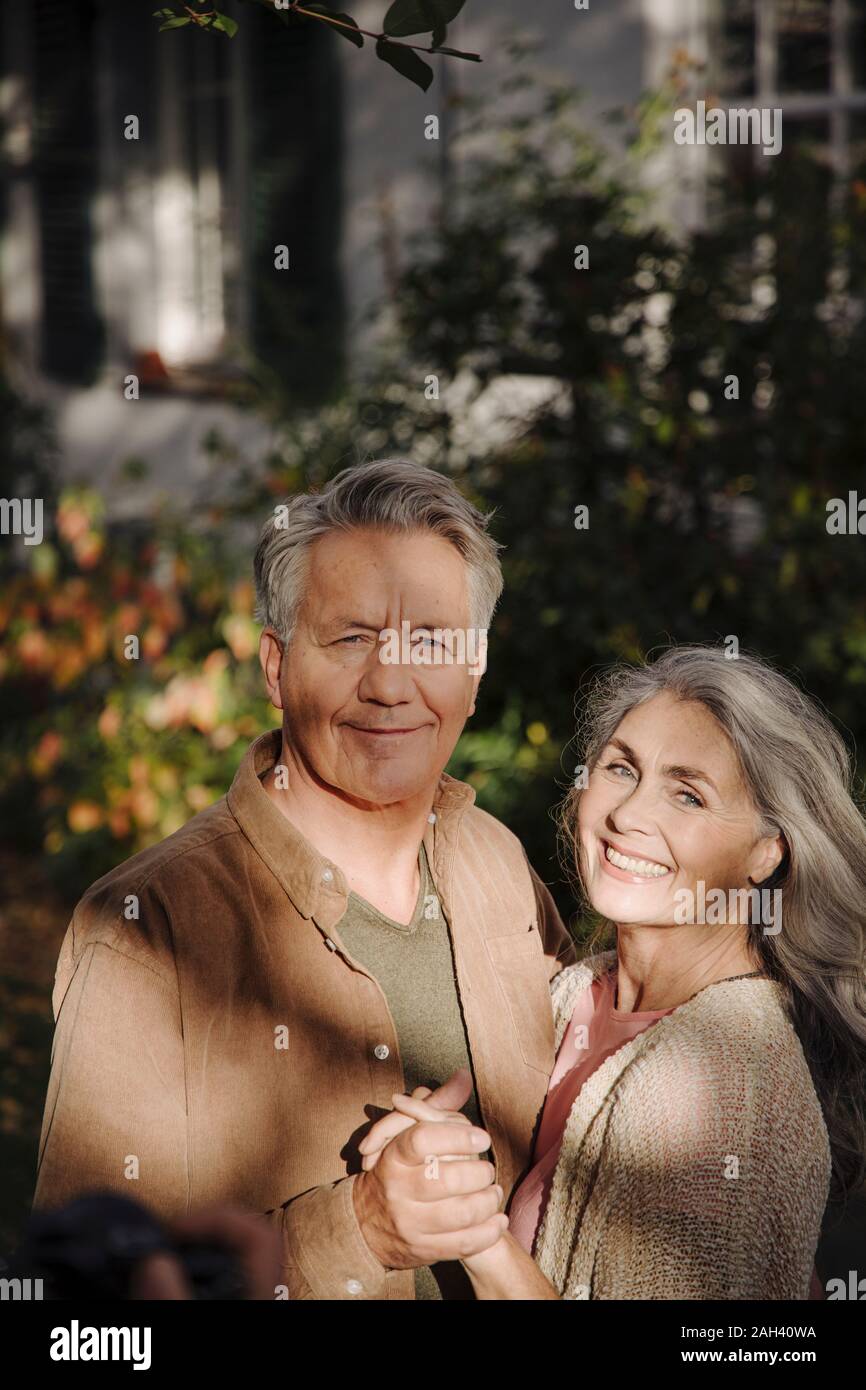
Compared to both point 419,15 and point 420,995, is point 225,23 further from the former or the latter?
point 420,995

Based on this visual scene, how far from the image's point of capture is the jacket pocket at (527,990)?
2.15 m

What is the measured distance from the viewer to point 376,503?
1.94 metres

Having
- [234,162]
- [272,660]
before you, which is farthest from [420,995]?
[234,162]

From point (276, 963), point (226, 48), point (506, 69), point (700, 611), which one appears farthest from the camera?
point (226, 48)

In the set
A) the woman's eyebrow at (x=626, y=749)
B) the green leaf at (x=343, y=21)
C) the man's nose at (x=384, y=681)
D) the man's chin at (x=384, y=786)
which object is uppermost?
the green leaf at (x=343, y=21)

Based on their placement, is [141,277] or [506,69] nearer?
[506,69]

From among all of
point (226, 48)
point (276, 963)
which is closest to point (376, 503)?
point (276, 963)

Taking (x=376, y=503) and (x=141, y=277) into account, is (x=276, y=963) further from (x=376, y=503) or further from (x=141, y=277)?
(x=141, y=277)

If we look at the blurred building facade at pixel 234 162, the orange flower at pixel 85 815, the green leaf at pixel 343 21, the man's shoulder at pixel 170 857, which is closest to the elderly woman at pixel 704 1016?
the man's shoulder at pixel 170 857

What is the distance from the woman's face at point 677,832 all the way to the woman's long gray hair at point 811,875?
0.08ft

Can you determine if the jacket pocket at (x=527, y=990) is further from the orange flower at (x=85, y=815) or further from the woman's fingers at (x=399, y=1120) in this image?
the orange flower at (x=85, y=815)

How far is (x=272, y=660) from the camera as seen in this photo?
2.03 meters

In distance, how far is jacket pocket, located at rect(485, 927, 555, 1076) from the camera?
2.15m
